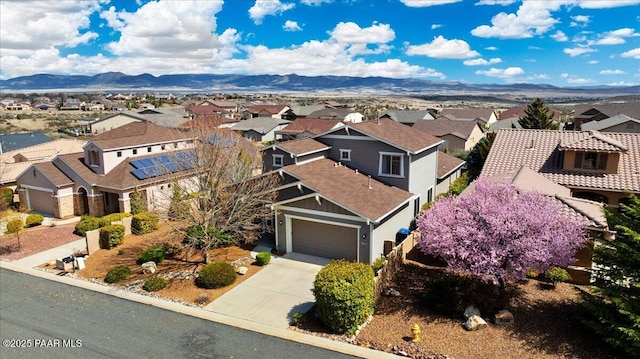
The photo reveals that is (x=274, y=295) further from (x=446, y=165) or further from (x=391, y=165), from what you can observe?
(x=446, y=165)

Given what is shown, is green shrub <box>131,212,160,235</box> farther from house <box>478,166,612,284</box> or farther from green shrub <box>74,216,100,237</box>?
house <box>478,166,612,284</box>

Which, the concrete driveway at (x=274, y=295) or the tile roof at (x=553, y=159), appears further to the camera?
the tile roof at (x=553, y=159)

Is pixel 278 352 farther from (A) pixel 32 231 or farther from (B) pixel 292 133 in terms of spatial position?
(B) pixel 292 133

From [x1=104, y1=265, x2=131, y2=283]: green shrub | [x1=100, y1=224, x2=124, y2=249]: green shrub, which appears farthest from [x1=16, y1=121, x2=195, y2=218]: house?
[x1=104, y1=265, x2=131, y2=283]: green shrub

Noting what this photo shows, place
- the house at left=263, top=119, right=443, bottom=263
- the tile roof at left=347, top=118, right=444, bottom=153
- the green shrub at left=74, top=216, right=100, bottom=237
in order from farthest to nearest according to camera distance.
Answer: the green shrub at left=74, top=216, right=100, bottom=237
the tile roof at left=347, top=118, right=444, bottom=153
the house at left=263, top=119, right=443, bottom=263

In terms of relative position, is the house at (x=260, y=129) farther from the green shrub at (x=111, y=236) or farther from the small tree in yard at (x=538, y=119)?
the green shrub at (x=111, y=236)

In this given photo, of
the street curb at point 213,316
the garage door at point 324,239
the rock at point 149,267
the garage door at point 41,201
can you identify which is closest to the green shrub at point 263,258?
the garage door at point 324,239
